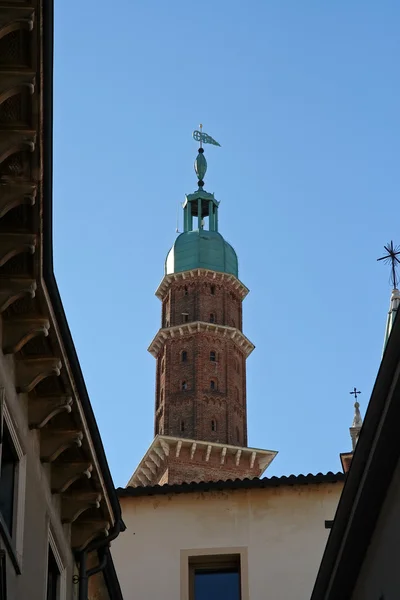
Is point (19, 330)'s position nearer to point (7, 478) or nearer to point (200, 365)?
point (7, 478)

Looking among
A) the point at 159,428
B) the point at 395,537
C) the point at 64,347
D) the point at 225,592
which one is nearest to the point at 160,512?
the point at 225,592

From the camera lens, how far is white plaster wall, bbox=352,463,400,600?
439 inches

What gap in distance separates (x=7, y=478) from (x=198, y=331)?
60.1 metres

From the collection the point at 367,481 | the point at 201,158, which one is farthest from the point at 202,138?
the point at 367,481

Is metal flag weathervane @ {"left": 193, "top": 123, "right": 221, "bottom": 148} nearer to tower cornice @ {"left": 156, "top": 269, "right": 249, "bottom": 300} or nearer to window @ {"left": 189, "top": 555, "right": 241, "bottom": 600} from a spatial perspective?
tower cornice @ {"left": 156, "top": 269, "right": 249, "bottom": 300}

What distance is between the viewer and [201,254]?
7588cm

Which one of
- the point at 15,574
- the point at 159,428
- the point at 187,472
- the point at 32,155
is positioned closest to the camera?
the point at 32,155

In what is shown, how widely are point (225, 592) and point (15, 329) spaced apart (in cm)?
1002

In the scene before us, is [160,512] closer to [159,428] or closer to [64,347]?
Answer: [64,347]

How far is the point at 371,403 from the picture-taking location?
34.5 feet

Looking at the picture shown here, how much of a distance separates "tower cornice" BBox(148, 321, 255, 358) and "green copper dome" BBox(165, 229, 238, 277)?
4.09 meters

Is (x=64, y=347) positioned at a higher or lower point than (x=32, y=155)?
lower

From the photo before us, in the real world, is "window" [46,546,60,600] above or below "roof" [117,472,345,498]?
below

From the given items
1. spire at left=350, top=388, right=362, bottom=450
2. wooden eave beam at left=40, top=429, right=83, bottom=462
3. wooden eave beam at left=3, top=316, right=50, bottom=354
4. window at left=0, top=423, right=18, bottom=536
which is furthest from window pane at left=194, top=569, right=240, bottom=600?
spire at left=350, top=388, right=362, bottom=450
